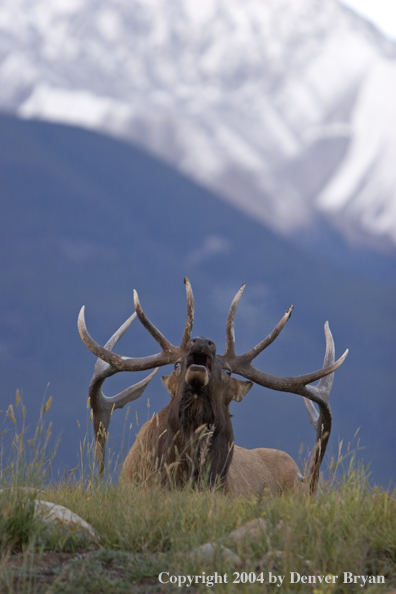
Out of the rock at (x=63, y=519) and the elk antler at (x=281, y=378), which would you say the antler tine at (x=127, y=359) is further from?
the rock at (x=63, y=519)

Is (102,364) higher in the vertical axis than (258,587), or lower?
higher

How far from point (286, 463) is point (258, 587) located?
19.8ft

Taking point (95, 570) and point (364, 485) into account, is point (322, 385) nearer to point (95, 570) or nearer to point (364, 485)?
point (364, 485)

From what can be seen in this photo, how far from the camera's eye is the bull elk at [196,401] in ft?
20.2

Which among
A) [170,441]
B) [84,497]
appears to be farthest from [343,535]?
[170,441]

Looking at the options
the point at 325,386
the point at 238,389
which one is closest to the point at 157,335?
the point at 238,389

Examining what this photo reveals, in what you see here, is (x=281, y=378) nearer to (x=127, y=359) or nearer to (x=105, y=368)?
(x=127, y=359)

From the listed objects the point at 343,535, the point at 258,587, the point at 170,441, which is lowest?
the point at 258,587

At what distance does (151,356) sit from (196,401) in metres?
1.08

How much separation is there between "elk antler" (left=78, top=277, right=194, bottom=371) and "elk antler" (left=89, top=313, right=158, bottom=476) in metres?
Answer: 0.13

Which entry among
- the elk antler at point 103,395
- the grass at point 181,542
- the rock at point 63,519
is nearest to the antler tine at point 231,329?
the elk antler at point 103,395

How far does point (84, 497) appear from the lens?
15.5ft

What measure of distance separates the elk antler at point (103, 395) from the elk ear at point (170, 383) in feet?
2.32

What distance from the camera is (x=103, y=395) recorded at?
7625mm
